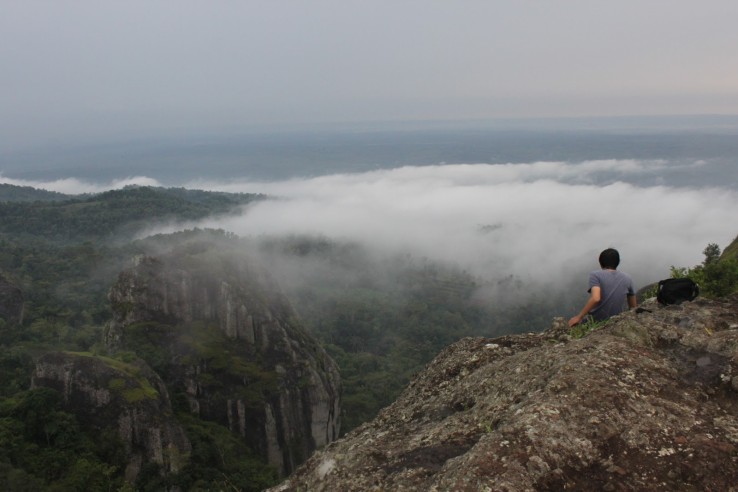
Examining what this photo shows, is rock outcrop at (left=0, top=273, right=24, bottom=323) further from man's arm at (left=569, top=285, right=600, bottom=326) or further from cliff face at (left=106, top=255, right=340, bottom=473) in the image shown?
man's arm at (left=569, top=285, right=600, bottom=326)

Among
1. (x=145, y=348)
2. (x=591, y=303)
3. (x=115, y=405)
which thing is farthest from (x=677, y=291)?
(x=145, y=348)

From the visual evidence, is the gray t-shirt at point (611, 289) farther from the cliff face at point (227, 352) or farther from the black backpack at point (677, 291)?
the cliff face at point (227, 352)

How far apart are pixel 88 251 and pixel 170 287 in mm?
71711

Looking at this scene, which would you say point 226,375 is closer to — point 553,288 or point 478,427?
point 478,427

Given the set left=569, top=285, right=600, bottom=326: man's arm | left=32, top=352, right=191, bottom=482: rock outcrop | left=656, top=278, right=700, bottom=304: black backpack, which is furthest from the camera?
left=32, top=352, right=191, bottom=482: rock outcrop

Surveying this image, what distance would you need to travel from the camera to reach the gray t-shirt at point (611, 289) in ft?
28.8

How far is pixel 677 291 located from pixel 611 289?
1029mm

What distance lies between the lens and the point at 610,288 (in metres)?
8.80

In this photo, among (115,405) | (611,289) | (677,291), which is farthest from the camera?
(115,405)

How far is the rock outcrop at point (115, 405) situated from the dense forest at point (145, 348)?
2.87 ft

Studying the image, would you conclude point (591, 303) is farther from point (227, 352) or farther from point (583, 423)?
point (227, 352)

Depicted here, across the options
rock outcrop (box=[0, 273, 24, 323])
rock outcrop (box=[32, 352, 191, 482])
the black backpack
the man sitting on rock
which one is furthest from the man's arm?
rock outcrop (box=[0, 273, 24, 323])

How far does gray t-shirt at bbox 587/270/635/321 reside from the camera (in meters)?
8.79

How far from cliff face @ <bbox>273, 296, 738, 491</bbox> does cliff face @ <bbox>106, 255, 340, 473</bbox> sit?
45123 mm
